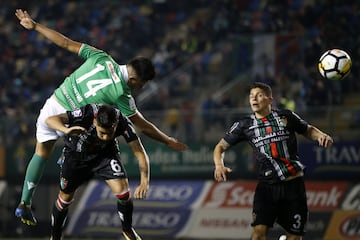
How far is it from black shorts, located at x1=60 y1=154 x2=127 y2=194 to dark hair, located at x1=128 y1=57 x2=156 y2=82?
1.19 meters

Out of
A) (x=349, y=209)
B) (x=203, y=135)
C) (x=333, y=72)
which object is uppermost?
(x=333, y=72)

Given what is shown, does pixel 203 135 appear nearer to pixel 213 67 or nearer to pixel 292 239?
pixel 213 67

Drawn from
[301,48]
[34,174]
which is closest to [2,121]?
[301,48]

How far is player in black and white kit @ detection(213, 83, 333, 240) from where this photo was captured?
32.7 ft

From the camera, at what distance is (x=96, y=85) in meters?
10.1

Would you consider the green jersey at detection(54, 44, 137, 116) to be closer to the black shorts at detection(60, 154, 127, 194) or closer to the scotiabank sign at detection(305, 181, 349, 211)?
the black shorts at detection(60, 154, 127, 194)

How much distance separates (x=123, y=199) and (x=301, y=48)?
8.52 meters

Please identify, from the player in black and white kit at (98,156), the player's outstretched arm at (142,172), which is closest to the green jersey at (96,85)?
the player in black and white kit at (98,156)

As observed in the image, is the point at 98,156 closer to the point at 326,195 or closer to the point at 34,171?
the point at 34,171

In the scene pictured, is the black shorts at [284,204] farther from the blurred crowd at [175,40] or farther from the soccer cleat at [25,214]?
the blurred crowd at [175,40]

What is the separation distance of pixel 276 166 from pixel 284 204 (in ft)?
1.53

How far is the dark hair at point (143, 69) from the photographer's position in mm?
9602

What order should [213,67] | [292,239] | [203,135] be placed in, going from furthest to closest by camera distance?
[213,67]
[203,135]
[292,239]

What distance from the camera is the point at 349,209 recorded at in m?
15.5
